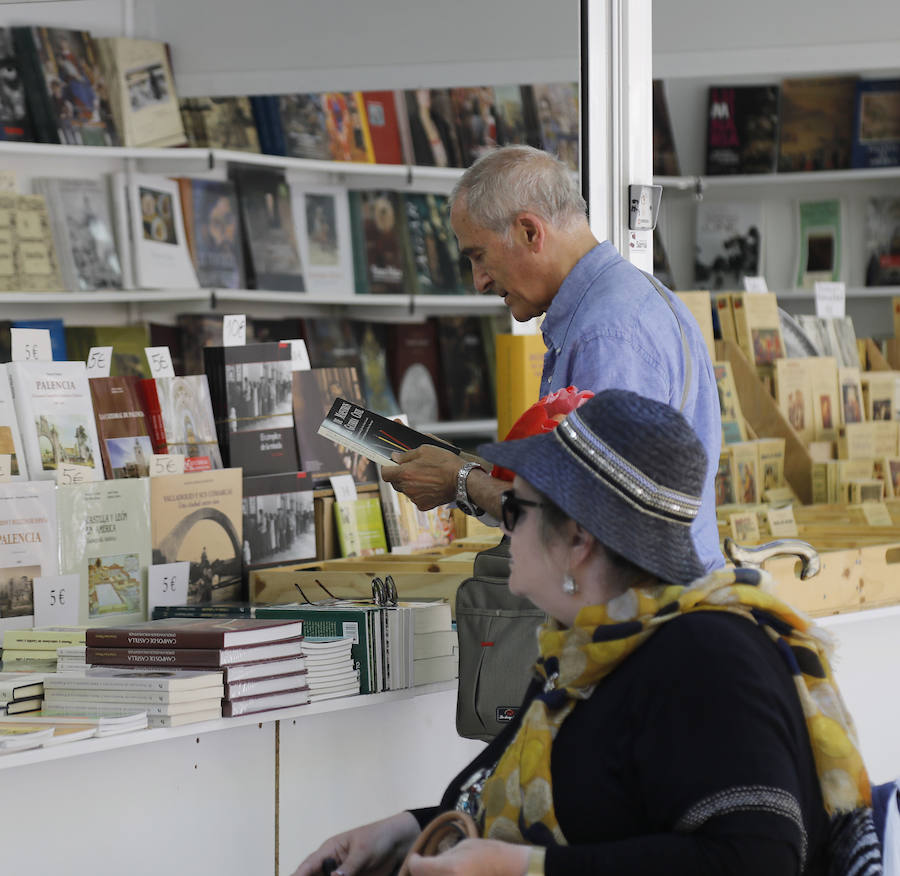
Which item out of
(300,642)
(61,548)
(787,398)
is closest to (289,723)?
(300,642)

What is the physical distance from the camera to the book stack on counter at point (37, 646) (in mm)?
2500

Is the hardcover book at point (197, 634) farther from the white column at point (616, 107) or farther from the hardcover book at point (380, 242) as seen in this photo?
the hardcover book at point (380, 242)

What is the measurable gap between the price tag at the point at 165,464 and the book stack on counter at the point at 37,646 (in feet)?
1.67

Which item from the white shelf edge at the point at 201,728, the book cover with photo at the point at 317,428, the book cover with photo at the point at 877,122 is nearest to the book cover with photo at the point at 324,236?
the book cover with photo at the point at 317,428

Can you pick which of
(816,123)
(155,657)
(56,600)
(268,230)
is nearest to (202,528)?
(56,600)

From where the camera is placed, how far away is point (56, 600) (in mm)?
2713

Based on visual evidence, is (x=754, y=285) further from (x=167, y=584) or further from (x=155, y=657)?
(x=155, y=657)

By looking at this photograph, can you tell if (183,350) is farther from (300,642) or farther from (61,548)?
(300,642)

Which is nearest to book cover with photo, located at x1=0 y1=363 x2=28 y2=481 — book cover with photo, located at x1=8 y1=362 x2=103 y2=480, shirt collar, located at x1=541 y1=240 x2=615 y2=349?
book cover with photo, located at x1=8 y1=362 x2=103 y2=480

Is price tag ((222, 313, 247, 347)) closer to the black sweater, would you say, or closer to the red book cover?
the black sweater

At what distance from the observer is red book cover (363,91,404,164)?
215 inches

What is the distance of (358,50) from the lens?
4.39 metres

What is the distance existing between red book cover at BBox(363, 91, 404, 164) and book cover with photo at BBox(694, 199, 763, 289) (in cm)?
167

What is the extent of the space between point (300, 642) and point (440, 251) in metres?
3.45
